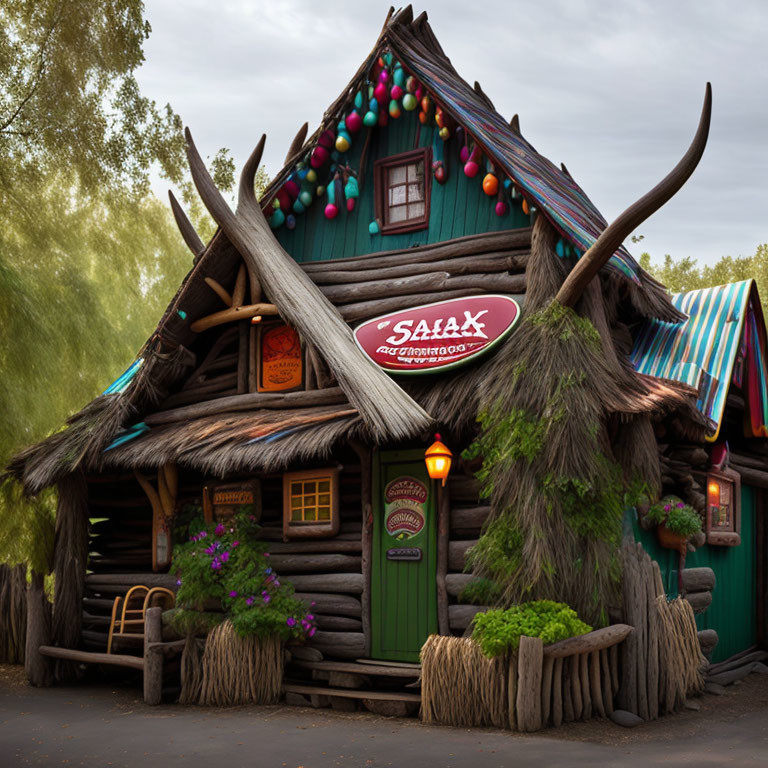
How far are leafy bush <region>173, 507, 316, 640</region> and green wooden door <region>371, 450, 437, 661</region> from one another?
Answer: 845mm

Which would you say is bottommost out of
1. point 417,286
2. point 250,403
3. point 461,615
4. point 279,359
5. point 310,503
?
point 461,615

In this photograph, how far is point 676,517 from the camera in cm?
1019

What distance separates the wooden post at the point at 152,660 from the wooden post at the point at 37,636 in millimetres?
2095

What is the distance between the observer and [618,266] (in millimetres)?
10422

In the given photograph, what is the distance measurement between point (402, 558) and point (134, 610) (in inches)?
145

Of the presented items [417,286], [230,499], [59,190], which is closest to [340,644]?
[230,499]

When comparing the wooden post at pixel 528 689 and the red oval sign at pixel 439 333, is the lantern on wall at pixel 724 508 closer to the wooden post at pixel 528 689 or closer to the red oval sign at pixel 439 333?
the red oval sign at pixel 439 333

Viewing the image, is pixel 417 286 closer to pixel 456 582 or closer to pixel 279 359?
pixel 279 359

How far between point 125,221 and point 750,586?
12.2 metres

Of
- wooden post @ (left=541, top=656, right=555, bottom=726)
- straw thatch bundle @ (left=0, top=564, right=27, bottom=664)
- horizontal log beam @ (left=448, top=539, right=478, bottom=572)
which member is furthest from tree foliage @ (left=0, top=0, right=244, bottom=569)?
wooden post @ (left=541, top=656, right=555, bottom=726)

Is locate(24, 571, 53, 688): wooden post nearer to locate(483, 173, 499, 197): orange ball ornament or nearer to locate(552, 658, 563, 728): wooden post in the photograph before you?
locate(552, 658, 563, 728): wooden post

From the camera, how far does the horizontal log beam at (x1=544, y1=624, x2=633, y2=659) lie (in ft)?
28.1

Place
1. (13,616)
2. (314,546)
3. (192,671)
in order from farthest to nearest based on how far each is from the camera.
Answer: (13,616), (314,546), (192,671)

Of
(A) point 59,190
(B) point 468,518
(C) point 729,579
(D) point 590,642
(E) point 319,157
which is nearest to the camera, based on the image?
(D) point 590,642
